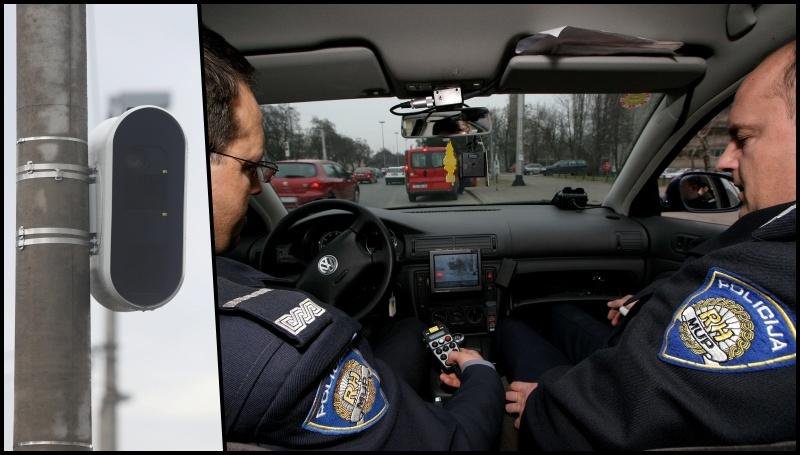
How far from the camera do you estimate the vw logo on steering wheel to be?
2.38 meters

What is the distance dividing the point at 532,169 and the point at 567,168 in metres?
0.27

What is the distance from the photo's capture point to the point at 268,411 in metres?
0.87

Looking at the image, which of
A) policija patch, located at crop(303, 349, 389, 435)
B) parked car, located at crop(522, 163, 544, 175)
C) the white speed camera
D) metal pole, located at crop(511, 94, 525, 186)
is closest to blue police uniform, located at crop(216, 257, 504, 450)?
policija patch, located at crop(303, 349, 389, 435)

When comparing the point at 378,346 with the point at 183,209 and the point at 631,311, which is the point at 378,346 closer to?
the point at 631,311

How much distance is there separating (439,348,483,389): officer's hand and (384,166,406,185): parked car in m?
1.65

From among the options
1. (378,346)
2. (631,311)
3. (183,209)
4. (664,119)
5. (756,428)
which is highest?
(664,119)

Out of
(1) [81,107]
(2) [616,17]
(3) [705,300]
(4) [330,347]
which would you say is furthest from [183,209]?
(2) [616,17]

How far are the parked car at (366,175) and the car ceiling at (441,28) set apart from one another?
4.96 ft

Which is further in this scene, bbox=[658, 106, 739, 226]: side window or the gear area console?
the gear area console

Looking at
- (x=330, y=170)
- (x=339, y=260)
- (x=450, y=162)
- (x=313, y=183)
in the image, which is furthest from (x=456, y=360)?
(x=330, y=170)

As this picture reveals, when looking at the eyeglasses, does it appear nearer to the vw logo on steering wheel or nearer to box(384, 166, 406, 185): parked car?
the vw logo on steering wheel

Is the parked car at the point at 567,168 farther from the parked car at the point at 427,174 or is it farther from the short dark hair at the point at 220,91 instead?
the short dark hair at the point at 220,91

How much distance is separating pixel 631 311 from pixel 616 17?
1239 millimetres

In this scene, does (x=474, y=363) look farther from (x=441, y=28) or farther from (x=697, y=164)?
(x=697, y=164)
